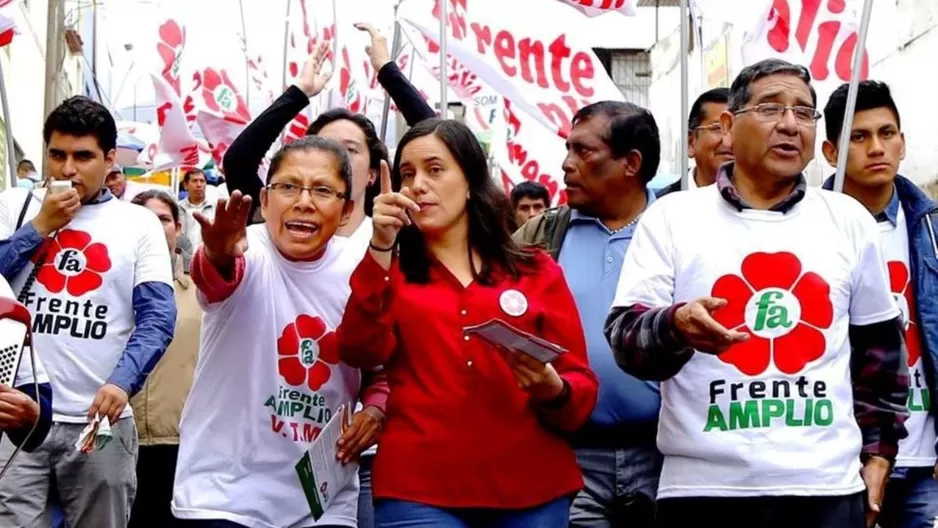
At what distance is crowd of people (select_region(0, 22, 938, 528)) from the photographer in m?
3.84

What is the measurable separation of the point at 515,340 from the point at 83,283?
2469 millimetres

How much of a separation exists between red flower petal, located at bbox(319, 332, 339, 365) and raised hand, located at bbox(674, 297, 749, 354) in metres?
1.31

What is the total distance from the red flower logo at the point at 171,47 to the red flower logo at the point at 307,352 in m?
7.97

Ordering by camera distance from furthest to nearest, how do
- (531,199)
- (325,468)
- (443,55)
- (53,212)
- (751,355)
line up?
1. (531,199)
2. (443,55)
3. (53,212)
4. (325,468)
5. (751,355)

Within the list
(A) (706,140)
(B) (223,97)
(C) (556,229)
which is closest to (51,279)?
(C) (556,229)

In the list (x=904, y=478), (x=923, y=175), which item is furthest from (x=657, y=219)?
(x=923, y=175)

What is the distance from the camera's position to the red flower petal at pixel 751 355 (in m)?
3.82

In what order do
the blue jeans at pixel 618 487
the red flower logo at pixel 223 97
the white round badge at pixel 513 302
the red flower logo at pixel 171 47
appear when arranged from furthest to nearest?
the red flower logo at pixel 171 47 < the red flower logo at pixel 223 97 < the blue jeans at pixel 618 487 < the white round badge at pixel 513 302

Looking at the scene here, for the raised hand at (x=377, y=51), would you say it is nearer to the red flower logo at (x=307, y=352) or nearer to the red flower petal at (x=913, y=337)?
the red flower logo at (x=307, y=352)

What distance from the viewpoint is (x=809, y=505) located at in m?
3.80

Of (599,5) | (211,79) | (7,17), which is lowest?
(7,17)

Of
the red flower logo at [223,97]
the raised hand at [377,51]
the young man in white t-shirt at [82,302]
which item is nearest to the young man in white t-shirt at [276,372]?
the young man in white t-shirt at [82,302]

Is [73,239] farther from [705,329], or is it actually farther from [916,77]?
[916,77]

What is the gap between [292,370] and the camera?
14.6 feet
